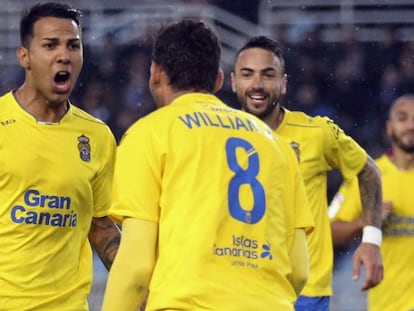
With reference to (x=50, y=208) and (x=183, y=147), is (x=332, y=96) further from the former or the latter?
(x=183, y=147)

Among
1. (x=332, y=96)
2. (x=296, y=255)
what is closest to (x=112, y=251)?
(x=296, y=255)

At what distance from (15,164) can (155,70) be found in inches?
59.7

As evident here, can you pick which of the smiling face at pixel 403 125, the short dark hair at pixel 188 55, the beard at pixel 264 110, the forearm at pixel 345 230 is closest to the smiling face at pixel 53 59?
the beard at pixel 264 110

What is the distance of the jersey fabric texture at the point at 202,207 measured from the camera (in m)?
4.38

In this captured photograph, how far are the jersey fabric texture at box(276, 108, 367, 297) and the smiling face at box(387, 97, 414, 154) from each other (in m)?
1.13

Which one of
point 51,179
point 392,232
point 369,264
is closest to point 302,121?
point 392,232

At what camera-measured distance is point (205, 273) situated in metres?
4.38

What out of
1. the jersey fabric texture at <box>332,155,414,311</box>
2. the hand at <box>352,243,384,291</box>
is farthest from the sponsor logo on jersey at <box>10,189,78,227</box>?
the jersey fabric texture at <box>332,155,414,311</box>

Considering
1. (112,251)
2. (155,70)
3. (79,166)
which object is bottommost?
(112,251)

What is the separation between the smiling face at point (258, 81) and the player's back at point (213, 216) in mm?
2785

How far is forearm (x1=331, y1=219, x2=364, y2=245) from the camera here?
26.6 feet

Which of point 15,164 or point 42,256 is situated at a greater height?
point 15,164

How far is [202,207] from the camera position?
14.5 feet

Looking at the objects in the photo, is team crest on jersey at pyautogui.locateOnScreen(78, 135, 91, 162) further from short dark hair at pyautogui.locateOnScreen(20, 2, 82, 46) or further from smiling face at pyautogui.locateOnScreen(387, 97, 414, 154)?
smiling face at pyautogui.locateOnScreen(387, 97, 414, 154)
